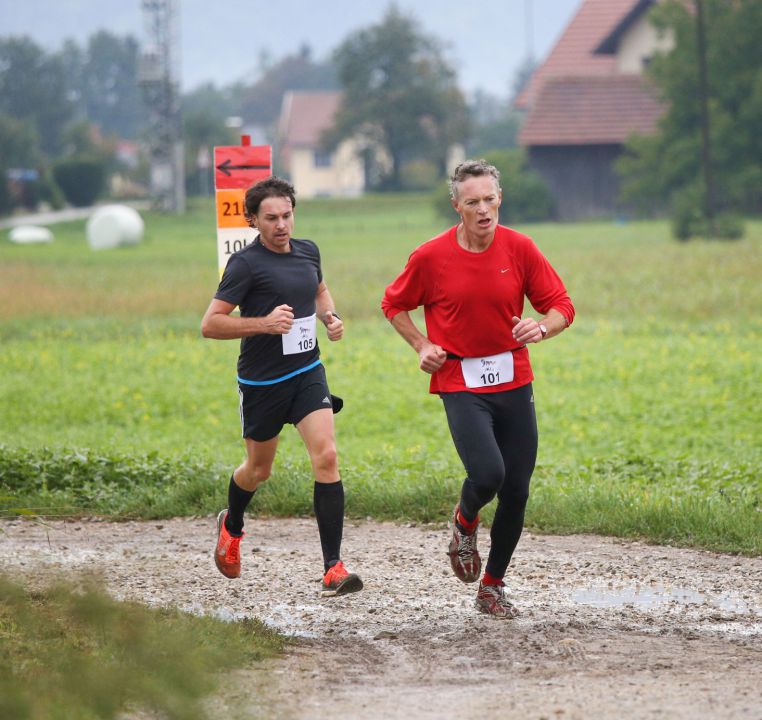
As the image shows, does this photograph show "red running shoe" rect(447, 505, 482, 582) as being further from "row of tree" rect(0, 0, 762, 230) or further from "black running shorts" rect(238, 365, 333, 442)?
"row of tree" rect(0, 0, 762, 230)

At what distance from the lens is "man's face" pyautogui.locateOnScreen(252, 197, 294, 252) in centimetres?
692

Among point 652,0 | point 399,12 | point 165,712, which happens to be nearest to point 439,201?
point 652,0

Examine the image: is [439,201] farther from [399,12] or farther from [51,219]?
[399,12]

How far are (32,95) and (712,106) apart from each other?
96846mm

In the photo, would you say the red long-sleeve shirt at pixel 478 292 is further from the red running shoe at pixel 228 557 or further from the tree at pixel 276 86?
the tree at pixel 276 86

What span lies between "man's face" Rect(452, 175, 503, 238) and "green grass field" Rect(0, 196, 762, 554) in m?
2.27

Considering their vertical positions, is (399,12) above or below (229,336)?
above

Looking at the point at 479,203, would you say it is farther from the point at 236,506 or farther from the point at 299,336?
the point at 236,506

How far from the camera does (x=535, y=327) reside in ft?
21.0

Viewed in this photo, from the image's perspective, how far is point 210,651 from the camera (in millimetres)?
3217

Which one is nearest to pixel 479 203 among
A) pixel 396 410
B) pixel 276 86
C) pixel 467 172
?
pixel 467 172

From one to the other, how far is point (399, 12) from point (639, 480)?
3890 inches

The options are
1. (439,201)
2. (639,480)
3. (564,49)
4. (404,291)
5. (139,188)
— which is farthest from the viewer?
(139,188)

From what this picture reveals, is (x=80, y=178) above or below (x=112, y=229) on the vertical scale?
above
